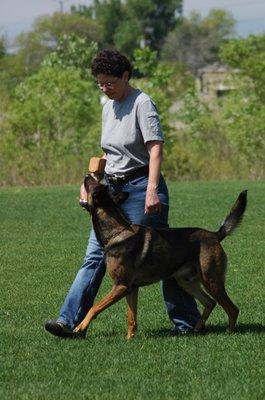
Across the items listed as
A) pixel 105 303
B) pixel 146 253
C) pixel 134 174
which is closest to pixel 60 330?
pixel 105 303

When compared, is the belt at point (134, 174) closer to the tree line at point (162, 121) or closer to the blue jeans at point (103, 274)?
the blue jeans at point (103, 274)

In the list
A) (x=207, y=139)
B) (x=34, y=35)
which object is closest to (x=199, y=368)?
(x=207, y=139)

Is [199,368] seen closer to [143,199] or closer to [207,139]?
[143,199]

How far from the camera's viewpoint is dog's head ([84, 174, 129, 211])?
28.6ft

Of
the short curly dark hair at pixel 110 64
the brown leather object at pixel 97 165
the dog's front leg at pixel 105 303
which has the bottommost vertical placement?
the dog's front leg at pixel 105 303

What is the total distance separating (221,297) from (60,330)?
1.31 meters

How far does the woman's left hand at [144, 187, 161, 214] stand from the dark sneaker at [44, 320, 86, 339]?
1118 millimetres

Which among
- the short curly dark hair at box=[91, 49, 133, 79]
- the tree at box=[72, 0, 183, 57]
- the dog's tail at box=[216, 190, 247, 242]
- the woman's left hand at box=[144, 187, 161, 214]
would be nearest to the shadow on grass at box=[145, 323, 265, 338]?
the dog's tail at box=[216, 190, 247, 242]

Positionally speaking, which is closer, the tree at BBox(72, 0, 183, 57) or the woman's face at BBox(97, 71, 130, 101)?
the woman's face at BBox(97, 71, 130, 101)

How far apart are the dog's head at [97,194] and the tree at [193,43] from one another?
303ft

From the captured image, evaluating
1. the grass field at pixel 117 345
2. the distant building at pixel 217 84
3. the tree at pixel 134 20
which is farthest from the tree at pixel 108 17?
the grass field at pixel 117 345

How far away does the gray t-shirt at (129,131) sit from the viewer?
8656 millimetres

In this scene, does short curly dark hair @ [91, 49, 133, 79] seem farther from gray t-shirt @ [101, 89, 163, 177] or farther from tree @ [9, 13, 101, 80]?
tree @ [9, 13, 101, 80]

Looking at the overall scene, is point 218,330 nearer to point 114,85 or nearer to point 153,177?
point 153,177
